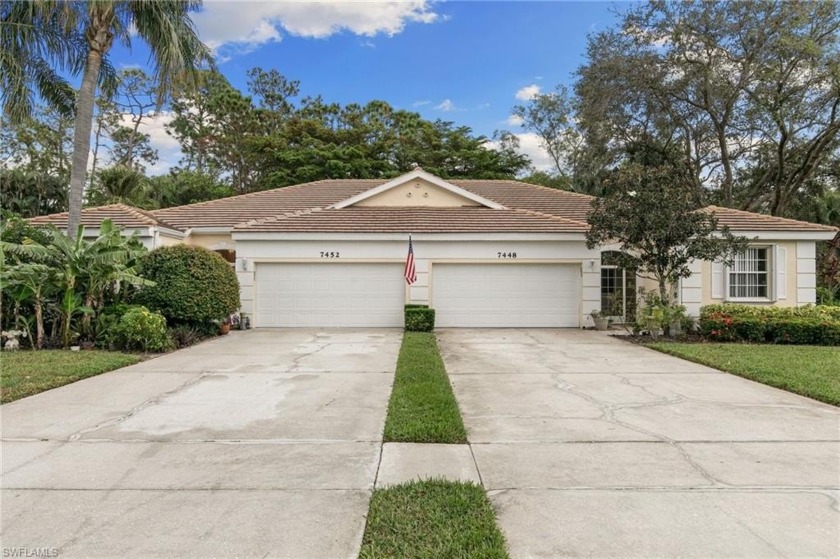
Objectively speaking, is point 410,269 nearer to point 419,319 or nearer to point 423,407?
point 419,319

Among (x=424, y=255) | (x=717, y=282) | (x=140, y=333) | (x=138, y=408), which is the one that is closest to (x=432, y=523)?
(x=138, y=408)

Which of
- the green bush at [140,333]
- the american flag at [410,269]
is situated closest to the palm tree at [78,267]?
the green bush at [140,333]

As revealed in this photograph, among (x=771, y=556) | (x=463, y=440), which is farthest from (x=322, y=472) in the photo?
(x=771, y=556)

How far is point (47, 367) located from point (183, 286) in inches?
145

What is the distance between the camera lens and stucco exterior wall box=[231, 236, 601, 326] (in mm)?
14562

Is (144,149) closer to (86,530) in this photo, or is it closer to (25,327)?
(25,327)

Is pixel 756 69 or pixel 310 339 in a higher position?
pixel 756 69

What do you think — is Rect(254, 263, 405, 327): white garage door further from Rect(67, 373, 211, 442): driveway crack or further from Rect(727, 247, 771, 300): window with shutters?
Rect(727, 247, 771, 300): window with shutters

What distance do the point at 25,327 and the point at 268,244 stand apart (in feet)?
21.1

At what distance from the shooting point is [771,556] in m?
2.81

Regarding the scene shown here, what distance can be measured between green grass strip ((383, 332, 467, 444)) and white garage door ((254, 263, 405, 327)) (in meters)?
5.94

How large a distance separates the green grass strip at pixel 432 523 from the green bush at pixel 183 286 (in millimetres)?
9374

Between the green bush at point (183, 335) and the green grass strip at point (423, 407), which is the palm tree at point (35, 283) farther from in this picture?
the green grass strip at point (423, 407)

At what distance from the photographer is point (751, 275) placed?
14.5 metres
